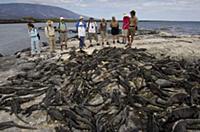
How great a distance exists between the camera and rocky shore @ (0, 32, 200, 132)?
8328 millimetres

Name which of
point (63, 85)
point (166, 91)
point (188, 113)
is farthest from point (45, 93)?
point (188, 113)

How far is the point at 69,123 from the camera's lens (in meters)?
8.70

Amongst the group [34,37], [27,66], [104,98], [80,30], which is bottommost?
[27,66]

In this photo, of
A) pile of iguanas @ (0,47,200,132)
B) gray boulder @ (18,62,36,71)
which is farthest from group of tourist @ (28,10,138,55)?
pile of iguanas @ (0,47,200,132)

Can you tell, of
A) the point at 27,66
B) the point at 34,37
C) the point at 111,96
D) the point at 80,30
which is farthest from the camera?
the point at 80,30

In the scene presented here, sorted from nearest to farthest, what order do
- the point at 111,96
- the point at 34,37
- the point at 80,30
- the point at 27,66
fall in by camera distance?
the point at 111,96
the point at 27,66
the point at 34,37
the point at 80,30

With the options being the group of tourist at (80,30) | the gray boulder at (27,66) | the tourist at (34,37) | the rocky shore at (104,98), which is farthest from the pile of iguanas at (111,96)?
the tourist at (34,37)

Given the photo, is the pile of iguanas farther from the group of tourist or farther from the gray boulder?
the group of tourist

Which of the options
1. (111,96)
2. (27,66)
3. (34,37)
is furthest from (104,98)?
(34,37)

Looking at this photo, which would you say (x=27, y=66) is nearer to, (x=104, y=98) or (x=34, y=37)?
(x=34, y=37)

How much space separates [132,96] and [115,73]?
116 inches

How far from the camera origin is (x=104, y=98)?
1032 centimetres

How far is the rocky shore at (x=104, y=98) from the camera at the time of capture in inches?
328

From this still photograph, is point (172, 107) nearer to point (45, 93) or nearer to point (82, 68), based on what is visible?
point (45, 93)
